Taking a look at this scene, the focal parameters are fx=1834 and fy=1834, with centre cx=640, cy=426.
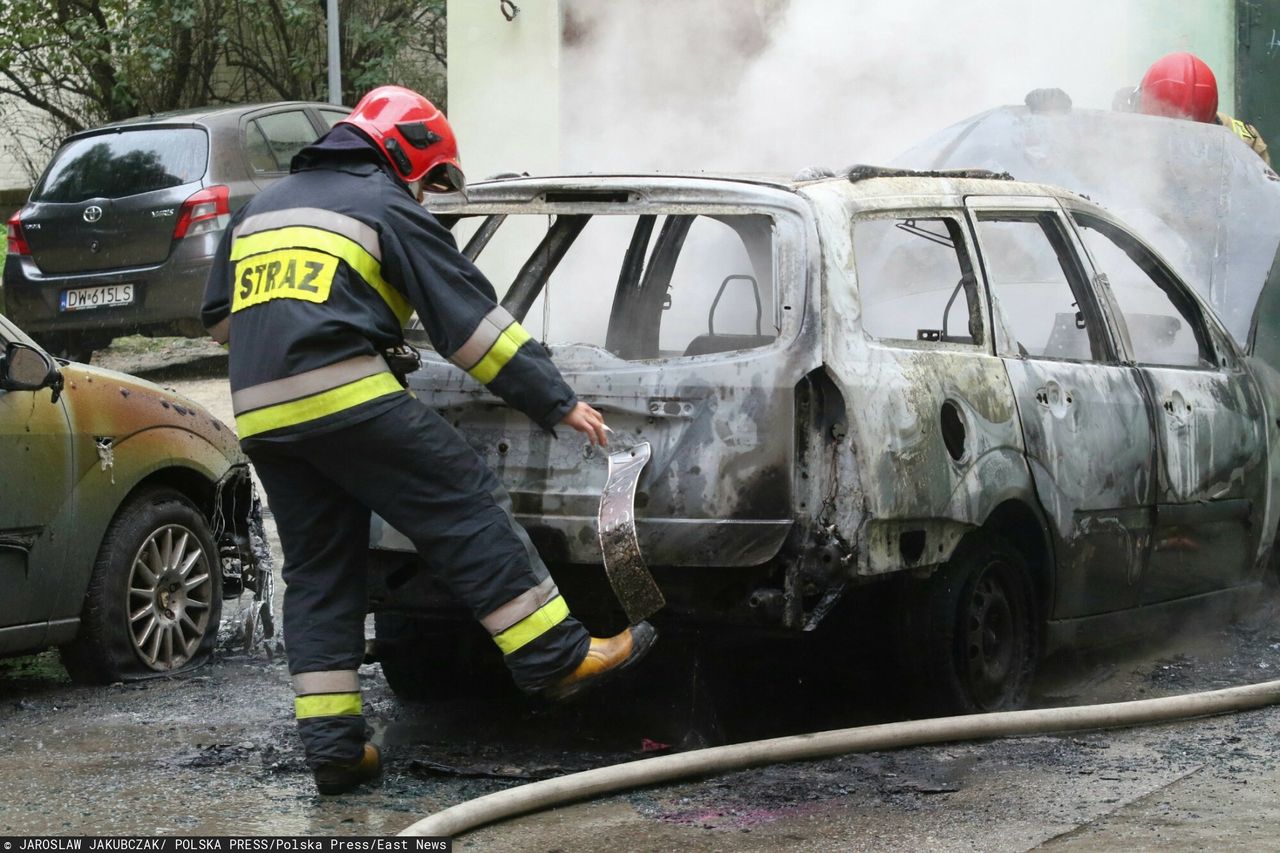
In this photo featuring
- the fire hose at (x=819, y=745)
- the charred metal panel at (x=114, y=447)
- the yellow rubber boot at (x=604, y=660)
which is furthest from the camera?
the charred metal panel at (x=114, y=447)

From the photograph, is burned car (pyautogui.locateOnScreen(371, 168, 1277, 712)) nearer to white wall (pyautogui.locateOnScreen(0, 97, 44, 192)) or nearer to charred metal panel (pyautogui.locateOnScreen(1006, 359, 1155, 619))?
charred metal panel (pyautogui.locateOnScreen(1006, 359, 1155, 619))

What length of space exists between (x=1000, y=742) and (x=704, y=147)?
24.1 ft

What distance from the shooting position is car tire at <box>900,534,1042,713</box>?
490 cm

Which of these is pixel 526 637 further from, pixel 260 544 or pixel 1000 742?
pixel 260 544

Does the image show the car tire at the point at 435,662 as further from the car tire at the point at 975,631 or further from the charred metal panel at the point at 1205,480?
the charred metal panel at the point at 1205,480

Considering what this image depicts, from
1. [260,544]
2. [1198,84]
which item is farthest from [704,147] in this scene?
[260,544]

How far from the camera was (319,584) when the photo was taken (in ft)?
14.9

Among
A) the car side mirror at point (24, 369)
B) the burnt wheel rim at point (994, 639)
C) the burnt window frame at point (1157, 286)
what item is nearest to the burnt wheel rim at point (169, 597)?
the car side mirror at point (24, 369)

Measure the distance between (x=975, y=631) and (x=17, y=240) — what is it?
8559 millimetres

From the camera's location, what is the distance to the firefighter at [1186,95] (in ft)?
32.1

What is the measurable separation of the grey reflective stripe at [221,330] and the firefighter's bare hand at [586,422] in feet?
3.17

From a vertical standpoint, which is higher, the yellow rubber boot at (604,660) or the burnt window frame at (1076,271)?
the burnt window frame at (1076,271)

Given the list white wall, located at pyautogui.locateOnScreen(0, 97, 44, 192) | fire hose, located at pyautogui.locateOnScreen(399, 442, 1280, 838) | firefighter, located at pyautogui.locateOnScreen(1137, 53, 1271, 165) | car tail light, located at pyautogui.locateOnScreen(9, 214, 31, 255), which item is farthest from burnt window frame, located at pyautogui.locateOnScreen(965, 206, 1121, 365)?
white wall, located at pyautogui.locateOnScreen(0, 97, 44, 192)

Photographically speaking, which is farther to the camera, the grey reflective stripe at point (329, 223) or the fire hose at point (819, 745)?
the grey reflective stripe at point (329, 223)
